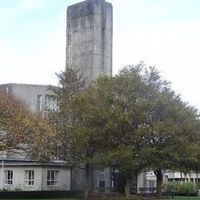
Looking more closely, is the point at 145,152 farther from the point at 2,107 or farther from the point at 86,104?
the point at 2,107

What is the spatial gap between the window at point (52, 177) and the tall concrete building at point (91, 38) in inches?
496

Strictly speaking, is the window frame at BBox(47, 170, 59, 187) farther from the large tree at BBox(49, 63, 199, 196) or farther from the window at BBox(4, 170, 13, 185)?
the large tree at BBox(49, 63, 199, 196)

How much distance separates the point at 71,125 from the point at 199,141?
42.2ft

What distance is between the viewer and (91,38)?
2844 inches

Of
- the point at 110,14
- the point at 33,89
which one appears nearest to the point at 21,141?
the point at 33,89

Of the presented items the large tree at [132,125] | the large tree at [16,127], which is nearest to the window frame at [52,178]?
the large tree at [132,125]

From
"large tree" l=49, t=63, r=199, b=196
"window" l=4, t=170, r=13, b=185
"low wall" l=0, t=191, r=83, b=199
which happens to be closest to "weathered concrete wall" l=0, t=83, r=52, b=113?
"window" l=4, t=170, r=13, b=185

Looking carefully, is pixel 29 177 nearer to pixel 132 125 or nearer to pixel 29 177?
pixel 29 177

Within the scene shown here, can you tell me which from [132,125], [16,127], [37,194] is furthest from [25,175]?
[16,127]

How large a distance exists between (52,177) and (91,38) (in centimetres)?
1839

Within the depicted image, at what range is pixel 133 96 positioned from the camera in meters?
51.9

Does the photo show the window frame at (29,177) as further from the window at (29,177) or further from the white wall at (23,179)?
the white wall at (23,179)

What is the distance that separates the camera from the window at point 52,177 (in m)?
69.4

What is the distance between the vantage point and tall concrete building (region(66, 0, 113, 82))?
7212 centimetres
